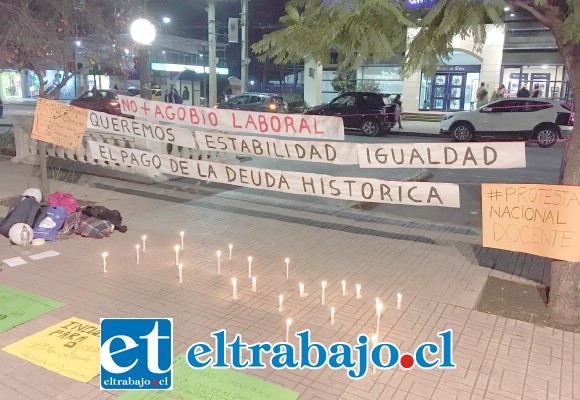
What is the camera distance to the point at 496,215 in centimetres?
519

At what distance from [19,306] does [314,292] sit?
310 centimetres

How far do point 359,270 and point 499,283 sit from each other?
5.51 feet

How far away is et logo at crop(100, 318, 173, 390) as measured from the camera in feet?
12.1

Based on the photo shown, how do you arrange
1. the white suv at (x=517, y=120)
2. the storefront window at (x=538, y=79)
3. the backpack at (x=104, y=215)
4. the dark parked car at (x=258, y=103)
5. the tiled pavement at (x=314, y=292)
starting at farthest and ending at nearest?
the storefront window at (x=538, y=79) < the dark parked car at (x=258, y=103) < the white suv at (x=517, y=120) < the backpack at (x=104, y=215) < the tiled pavement at (x=314, y=292)

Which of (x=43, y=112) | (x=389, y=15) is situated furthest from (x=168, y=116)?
(x=389, y=15)

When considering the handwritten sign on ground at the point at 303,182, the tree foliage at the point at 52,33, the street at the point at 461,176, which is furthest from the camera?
the street at the point at 461,176

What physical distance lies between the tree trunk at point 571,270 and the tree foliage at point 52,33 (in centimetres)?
741

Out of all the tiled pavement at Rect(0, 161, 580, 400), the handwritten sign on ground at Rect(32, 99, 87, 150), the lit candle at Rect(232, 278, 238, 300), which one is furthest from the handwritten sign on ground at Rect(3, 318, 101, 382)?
the handwritten sign on ground at Rect(32, 99, 87, 150)

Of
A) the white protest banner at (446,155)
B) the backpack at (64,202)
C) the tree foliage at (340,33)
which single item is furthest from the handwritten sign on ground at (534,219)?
the backpack at (64,202)

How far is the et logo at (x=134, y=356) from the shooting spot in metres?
3.68

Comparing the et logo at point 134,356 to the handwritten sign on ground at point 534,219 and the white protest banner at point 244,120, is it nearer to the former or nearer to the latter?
the handwritten sign on ground at point 534,219

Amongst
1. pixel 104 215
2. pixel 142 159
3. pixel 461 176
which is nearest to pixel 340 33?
pixel 142 159

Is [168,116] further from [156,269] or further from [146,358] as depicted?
[146,358]

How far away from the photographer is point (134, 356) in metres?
3.68
